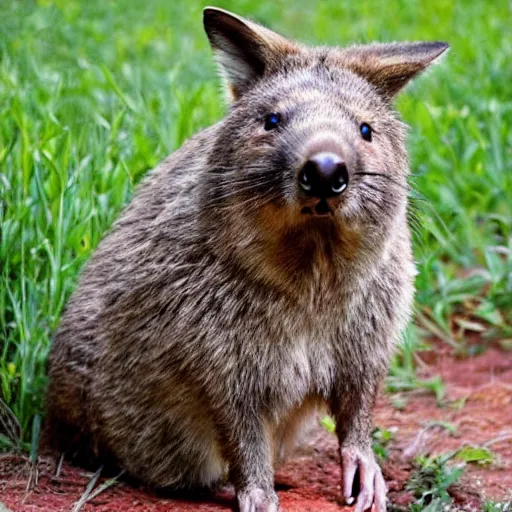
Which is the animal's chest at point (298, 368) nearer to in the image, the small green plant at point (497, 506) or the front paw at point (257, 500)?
the front paw at point (257, 500)

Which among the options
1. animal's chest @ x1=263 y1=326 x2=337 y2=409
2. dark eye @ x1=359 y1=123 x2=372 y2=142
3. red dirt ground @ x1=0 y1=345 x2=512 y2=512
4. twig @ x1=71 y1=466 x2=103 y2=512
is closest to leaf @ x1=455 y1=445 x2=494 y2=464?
red dirt ground @ x1=0 y1=345 x2=512 y2=512

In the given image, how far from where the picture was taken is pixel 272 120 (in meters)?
4.27

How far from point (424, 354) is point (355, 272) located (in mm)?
2419

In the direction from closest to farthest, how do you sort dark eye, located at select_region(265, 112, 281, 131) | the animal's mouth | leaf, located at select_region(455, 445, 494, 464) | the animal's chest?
1. the animal's mouth
2. dark eye, located at select_region(265, 112, 281, 131)
3. the animal's chest
4. leaf, located at select_region(455, 445, 494, 464)

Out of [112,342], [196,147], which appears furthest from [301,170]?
[112,342]

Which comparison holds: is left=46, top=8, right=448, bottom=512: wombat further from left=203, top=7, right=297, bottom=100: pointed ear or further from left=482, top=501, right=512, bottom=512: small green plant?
left=482, top=501, right=512, bottom=512: small green plant

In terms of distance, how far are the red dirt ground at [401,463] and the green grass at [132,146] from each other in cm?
22

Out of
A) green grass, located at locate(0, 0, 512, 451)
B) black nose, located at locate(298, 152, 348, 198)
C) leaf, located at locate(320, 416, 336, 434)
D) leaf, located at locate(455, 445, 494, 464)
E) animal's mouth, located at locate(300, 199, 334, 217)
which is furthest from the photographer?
leaf, located at locate(320, 416, 336, 434)

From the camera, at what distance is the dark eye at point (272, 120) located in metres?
4.25

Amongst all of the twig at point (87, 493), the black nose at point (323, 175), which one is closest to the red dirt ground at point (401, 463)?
the twig at point (87, 493)

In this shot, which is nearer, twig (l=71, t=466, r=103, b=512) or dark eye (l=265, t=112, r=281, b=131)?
dark eye (l=265, t=112, r=281, b=131)

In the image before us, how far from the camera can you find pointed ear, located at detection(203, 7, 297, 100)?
4.50 metres

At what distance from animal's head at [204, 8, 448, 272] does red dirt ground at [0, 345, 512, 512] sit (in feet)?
4.42

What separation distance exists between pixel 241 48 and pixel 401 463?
2114 mm
